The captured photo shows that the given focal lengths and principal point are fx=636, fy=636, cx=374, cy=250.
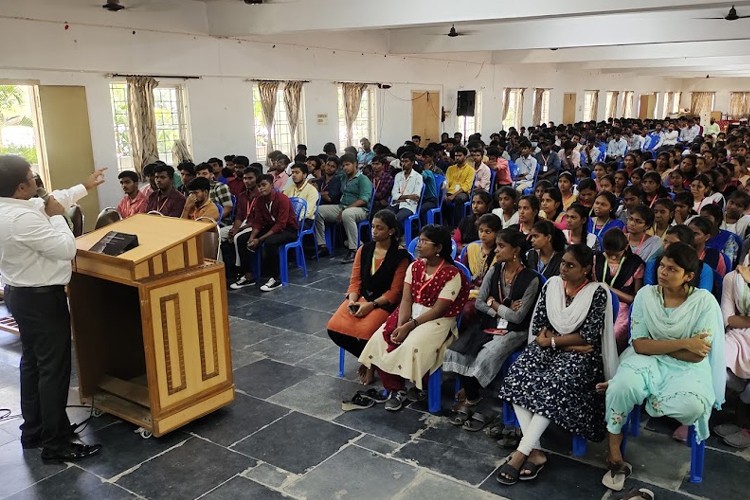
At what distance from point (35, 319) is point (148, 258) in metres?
0.55

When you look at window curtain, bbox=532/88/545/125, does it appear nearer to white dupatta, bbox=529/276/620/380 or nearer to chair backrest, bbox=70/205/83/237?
chair backrest, bbox=70/205/83/237

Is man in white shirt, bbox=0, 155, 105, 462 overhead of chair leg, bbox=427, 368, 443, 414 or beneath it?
overhead

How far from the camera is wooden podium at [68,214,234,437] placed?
2.93 m

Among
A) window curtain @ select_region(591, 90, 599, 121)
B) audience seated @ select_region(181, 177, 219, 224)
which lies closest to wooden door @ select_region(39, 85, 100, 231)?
audience seated @ select_region(181, 177, 219, 224)

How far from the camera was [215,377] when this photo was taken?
10.6 ft

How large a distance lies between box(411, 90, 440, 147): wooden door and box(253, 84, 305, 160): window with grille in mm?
3204

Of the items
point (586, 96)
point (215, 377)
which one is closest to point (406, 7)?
point (215, 377)

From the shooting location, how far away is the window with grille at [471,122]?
1452 centimetres

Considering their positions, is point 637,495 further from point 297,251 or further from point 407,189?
point 407,189

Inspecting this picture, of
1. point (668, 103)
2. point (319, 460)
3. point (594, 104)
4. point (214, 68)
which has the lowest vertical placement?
point (319, 460)

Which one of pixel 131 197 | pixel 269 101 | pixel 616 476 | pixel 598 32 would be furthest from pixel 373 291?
pixel 598 32

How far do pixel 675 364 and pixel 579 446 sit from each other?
1.84 feet

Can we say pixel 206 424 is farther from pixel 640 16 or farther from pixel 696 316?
pixel 640 16

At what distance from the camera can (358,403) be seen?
3.44 meters
